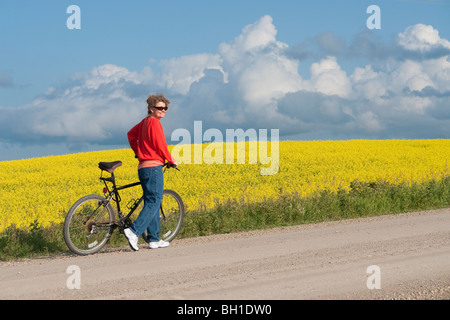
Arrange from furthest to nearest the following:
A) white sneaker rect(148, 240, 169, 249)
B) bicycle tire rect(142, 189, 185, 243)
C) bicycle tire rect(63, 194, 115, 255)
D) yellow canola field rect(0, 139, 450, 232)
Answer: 1. yellow canola field rect(0, 139, 450, 232)
2. bicycle tire rect(142, 189, 185, 243)
3. white sneaker rect(148, 240, 169, 249)
4. bicycle tire rect(63, 194, 115, 255)

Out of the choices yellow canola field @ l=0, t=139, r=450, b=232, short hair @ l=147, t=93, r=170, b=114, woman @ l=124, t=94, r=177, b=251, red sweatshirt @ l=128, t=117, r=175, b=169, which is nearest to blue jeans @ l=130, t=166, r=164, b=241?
woman @ l=124, t=94, r=177, b=251

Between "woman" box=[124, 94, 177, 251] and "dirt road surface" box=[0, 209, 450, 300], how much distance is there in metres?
0.49

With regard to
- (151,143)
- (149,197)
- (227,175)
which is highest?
(151,143)

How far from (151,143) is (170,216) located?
1.96m

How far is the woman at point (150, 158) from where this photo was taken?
892 cm

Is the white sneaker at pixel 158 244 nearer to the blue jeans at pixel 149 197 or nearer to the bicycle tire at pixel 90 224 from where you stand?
the blue jeans at pixel 149 197

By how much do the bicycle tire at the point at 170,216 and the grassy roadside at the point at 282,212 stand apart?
667 mm

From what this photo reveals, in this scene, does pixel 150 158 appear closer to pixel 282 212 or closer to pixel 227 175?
pixel 282 212

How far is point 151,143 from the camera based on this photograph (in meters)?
8.93

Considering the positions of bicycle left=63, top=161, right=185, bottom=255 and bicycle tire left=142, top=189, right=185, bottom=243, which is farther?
bicycle tire left=142, top=189, right=185, bottom=243

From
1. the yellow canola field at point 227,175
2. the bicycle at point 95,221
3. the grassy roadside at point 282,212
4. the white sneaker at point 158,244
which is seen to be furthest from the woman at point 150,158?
the yellow canola field at point 227,175

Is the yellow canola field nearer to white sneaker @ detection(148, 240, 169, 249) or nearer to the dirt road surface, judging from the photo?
white sneaker @ detection(148, 240, 169, 249)

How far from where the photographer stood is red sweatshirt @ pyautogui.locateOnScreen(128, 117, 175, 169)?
29.2 ft

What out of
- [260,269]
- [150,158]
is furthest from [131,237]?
[260,269]
